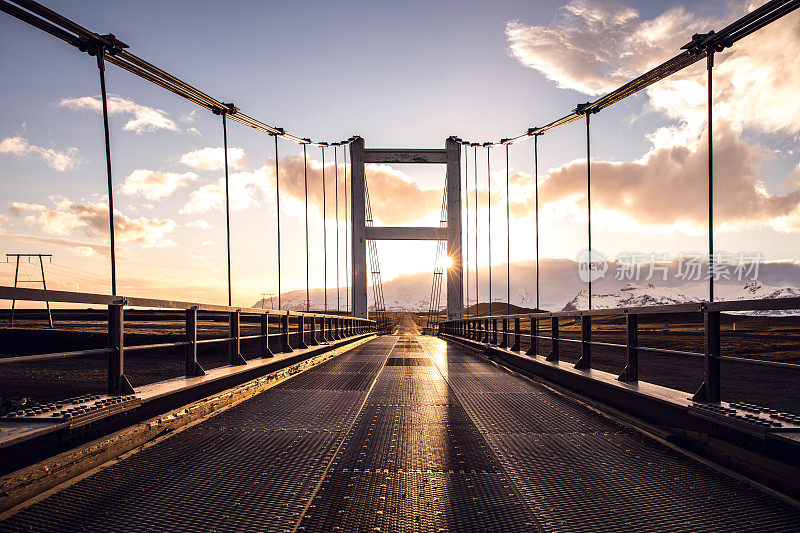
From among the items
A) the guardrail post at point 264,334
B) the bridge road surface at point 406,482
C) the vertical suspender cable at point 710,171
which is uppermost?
the vertical suspender cable at point 710,171

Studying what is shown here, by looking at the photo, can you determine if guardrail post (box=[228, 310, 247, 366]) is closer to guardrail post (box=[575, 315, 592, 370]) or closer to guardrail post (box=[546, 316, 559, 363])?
guardrail post (box=[575, 315, 592, 370])

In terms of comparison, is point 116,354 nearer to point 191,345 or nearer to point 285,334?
point 191,345

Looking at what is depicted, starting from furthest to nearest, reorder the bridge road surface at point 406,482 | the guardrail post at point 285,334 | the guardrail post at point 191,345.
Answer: the guardrail post at point 285,334
the guardrail post at point 191,345
the bridge road surface at point 406,482

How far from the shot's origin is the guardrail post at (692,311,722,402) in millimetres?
3742

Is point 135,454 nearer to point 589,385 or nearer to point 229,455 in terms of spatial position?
point 229,455

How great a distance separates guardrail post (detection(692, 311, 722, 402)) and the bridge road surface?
528 mm

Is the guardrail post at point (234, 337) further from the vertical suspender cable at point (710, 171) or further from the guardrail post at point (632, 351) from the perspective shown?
the vertical suspender cable at point (710, 171)

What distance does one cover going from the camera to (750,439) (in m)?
3.03

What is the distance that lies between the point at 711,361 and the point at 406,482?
2451 mm

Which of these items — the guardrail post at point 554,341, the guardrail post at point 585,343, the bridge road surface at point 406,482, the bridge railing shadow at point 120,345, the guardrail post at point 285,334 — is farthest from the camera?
the guardrail post at point 285,334

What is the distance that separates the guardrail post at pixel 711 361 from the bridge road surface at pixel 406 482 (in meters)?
0.53

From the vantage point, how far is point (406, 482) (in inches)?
112

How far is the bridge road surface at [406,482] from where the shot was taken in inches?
91.1

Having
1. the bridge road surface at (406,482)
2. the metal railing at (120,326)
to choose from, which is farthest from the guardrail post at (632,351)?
the metal railing at (120,326)
